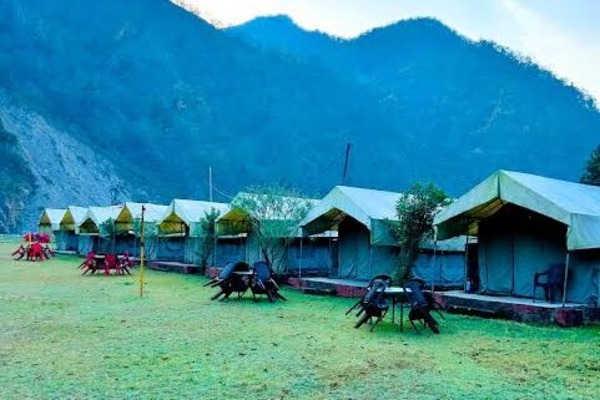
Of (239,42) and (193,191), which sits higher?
(239,42)

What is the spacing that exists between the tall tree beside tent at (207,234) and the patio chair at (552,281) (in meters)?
13.0

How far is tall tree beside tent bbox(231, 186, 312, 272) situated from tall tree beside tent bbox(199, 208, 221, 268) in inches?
118

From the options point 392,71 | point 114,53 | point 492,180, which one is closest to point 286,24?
point 392,71

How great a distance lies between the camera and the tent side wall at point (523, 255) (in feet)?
43.7

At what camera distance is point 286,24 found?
141 metres

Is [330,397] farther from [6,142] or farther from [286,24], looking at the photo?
[286,24]

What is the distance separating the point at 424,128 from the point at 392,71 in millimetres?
20429

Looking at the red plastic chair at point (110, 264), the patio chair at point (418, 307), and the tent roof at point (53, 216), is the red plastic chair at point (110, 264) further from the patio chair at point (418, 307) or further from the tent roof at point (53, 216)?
the tent roof at point (53, 216)

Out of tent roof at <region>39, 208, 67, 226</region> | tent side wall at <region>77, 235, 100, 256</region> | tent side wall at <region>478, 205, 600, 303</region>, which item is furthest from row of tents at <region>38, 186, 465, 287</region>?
tent roof at <region>39, 208, 67, 226</region>

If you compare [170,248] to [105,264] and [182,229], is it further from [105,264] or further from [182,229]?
[105,264]

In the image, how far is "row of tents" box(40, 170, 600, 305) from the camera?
13.1 meters

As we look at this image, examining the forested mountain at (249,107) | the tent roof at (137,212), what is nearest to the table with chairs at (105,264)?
the tent roof at (137,212)

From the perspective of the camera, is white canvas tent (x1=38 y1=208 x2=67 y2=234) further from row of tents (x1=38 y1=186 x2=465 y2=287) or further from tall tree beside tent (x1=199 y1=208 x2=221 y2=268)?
tall tree beside tent (x1=199 y1=208 x2=221 y2=268)

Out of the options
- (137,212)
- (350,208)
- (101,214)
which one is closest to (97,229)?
(101,214)
